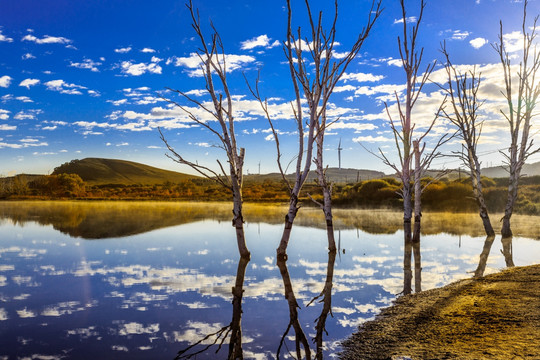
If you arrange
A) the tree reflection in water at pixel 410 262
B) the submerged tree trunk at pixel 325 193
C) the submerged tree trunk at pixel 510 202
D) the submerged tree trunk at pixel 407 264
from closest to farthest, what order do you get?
the submerged tree trunk at pixel 407 264
the tree reflection in water at pixel 410 262
the submerged tree trunk at pixel 325 193
the submerged tree trunk at pixel 510 202

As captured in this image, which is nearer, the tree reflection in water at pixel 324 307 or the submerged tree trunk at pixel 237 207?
the tree reflection in water at pixel 324 307

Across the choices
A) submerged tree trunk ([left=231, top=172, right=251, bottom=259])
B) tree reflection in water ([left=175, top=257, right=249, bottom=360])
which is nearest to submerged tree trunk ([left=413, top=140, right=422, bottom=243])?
submerged tree trunk ([left=231, top=172, right=251, bottom=259])

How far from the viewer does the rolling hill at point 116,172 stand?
159 meters

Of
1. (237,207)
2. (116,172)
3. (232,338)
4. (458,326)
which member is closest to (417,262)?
(237,207)

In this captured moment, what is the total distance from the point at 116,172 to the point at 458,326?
177 metres

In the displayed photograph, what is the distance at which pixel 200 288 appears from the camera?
8273 millimetres


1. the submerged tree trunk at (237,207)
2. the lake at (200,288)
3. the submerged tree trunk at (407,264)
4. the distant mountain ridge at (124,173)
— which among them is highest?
the distant mountain ridge at (124,173)

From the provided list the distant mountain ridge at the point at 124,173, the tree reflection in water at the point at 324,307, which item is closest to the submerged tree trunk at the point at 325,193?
the tree reflection in water at the point at 324,307

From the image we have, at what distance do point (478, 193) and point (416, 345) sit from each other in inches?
565

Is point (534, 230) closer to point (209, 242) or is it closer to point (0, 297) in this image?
point (209, 242)

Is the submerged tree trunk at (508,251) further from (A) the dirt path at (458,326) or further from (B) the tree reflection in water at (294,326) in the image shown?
(B) the tree reflection in water at (294,326)

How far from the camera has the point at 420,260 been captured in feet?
37.3

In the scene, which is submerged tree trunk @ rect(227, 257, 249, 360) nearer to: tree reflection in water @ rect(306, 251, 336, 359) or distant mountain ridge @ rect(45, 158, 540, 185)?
tree reflection in water @ rect(306, 251, 336, 359)

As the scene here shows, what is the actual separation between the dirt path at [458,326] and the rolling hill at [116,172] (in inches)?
6099
